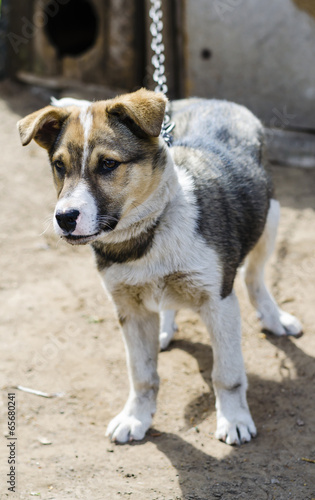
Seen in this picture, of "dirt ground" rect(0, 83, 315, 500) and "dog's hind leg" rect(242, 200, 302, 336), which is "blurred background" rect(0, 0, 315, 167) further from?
"dog's hind leg" rect(242, 200, 302, 336)

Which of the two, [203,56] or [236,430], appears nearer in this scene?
[236,430]

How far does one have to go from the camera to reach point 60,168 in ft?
10.9

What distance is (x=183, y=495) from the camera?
3.21m

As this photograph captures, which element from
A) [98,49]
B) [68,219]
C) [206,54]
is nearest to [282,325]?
[68,219]

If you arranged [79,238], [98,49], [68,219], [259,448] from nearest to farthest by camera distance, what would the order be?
[68,219] → [79,238] → [259,448] → [98,49]

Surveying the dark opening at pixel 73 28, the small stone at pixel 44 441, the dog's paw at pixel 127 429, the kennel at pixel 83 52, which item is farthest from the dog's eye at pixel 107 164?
the dark opening at pixel 73 28

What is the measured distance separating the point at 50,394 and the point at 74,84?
17.6 feet

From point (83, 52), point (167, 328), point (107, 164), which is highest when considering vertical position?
point (107, 164)

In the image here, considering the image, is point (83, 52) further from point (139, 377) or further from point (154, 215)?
point (139, 377)

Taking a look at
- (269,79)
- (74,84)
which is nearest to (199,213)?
(269,79)

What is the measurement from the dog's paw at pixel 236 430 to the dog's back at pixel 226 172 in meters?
0.79

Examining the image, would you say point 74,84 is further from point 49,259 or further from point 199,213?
point 199,213

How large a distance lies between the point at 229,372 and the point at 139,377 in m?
0.59

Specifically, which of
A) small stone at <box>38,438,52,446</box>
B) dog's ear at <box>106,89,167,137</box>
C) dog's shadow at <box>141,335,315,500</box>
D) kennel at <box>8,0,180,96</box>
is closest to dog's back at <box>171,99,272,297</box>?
dog's ear at <box>106,89,167,137</box>
